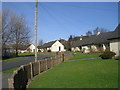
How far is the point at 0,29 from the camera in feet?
98.5

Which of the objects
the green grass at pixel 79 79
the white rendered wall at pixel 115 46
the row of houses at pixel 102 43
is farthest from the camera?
the row of houses at pixel 102 43

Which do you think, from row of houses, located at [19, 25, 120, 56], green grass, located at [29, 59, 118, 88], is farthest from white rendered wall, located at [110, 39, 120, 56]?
green grass, located at [29, 59, 118, 88]

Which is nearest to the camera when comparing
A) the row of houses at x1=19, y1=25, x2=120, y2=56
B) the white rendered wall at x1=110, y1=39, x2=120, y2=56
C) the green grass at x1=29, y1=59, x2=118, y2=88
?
the green grass at x1=29, y1=59, x2=118, y2=88

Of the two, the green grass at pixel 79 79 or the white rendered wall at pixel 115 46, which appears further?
the white rendered wall at pixel 115 46

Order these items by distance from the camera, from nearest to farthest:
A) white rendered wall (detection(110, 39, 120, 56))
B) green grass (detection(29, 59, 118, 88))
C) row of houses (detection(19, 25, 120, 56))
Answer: green grass (detection(29, 59, 118, 88)) → white rendered wall (detection(110, 39, 120, 56)) → row of houses (detection(19, 25, 120, 56))

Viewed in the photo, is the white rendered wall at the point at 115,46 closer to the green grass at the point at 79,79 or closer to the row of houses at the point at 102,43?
the row of houses at the point at 102,43

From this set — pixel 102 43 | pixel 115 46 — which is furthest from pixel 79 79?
pixel 102 43

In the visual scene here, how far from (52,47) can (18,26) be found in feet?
109

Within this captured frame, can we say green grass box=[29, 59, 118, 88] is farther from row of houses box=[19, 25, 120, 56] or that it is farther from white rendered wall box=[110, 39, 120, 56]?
row of houses box=[19, 25, 120, 56]

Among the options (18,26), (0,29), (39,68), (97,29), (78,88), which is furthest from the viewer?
(97,29)

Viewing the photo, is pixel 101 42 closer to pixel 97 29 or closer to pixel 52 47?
pixel 52 47

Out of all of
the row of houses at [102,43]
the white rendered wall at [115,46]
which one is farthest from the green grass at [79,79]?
the row of houses at [102,43]

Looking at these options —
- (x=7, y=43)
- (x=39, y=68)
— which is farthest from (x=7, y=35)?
(x=39, y=68)

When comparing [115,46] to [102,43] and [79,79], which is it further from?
[79,79]
